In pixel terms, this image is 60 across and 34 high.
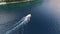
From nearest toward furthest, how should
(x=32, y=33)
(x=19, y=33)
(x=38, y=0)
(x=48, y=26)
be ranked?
(x=19, y=33), (x=32, y=33), (x=48, y=26), (x=38, y=0)

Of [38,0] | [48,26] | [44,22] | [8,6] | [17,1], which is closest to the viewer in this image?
[48,26]

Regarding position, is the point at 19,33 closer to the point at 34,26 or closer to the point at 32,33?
the point at 32,33

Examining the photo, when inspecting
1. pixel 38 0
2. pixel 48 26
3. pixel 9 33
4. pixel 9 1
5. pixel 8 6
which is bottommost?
pixel 9 33

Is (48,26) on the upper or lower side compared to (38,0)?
lower

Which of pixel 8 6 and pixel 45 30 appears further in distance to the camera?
pixel 8 6

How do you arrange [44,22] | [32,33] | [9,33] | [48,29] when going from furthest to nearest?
[44,22], [48,29], [32,33], [9,33]

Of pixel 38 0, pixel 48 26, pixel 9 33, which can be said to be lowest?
pixel 9 33

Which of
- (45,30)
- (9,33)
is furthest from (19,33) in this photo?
(45,30)

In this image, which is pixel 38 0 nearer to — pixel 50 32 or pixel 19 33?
pixel 50 32

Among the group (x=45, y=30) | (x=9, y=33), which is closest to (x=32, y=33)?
(x=45, y=30)
